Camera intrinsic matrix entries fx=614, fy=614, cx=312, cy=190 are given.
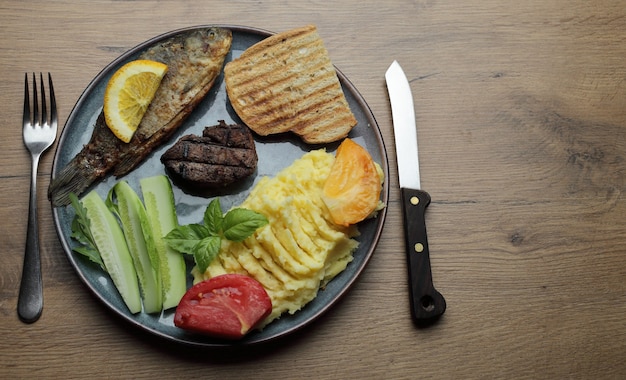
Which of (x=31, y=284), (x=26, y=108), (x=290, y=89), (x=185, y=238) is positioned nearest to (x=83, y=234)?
(x=31, y=284)

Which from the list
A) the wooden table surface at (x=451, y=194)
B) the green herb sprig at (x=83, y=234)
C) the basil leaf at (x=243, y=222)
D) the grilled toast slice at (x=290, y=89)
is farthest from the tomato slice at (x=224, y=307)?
the grilled toast slice at (x=290, y=89)

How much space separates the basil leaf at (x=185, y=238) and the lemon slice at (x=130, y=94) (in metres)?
0.57

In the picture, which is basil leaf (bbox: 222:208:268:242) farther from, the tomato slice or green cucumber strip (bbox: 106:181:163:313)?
green cucumber strip (bbox: 106:181:163:313)

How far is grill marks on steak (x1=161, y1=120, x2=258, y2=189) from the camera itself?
3.19m

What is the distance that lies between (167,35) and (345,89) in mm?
1039

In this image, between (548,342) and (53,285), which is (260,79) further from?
(548,342)

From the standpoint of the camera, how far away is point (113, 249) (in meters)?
3.05

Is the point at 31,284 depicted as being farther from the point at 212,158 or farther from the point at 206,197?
the point at 212,158

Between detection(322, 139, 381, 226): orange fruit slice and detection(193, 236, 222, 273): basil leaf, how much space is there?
0.59 meters

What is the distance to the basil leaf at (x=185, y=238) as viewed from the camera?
119 inches

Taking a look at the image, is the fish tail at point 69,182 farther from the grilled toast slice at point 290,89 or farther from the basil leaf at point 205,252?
the grilled toast slice at point 290,89

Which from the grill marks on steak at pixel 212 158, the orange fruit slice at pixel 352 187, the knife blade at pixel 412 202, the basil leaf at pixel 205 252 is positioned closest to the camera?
the basil leaf at pixel 205 252

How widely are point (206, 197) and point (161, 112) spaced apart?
20.3 inches

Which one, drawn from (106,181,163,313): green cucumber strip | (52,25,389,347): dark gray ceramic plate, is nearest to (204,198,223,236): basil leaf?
(52,25,389,347): dark gray ceramic plate
